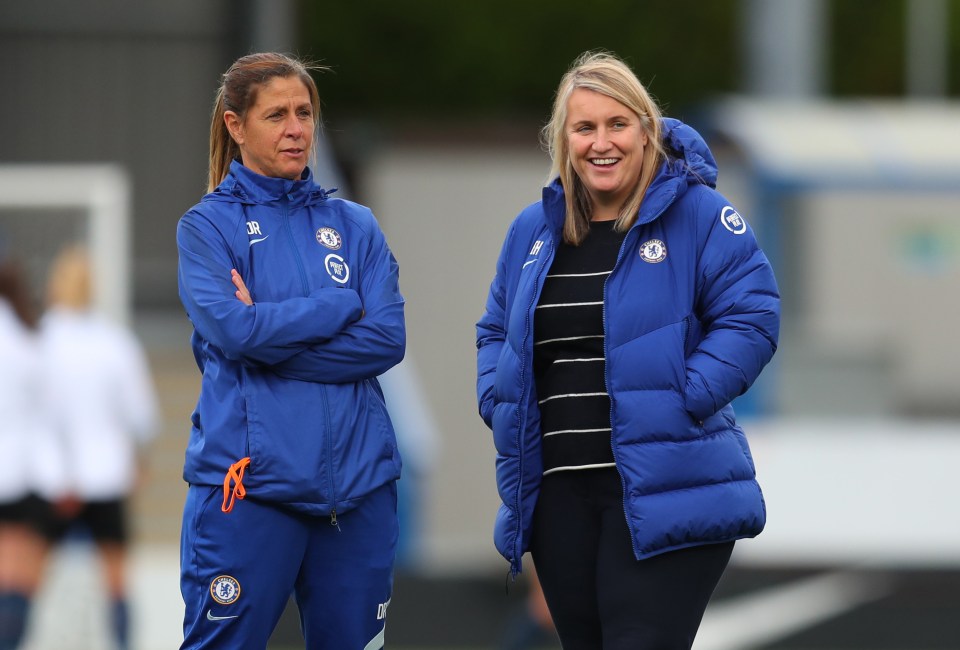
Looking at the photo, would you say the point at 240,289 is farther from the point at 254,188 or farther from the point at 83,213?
the point at 83,213

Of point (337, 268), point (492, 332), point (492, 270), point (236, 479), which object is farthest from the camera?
point (492, 270)

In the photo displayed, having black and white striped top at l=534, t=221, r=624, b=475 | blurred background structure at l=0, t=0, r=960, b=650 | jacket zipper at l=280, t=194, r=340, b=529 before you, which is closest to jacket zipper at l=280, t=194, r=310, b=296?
jacket zipper at l=280, t=194, r=340, b=529

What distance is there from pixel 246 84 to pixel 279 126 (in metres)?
0.12

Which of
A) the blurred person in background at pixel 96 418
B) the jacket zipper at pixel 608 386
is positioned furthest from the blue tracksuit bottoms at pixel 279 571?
the blurred person in background at pixel 96 418

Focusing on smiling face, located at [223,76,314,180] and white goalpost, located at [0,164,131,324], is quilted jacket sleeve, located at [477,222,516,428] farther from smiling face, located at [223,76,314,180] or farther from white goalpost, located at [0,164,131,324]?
white goalpost, located at [0,164,131,324]

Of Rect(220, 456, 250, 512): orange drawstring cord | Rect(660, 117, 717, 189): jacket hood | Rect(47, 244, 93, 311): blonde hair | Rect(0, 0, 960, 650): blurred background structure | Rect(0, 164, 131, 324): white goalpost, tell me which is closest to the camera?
Rect(220, 456, 250, 512): orange drawstring cord

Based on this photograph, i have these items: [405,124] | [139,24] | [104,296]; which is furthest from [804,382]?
[139,24]

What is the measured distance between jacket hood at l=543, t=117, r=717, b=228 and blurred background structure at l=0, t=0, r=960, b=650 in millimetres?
5353

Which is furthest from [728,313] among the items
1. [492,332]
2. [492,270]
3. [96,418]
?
[492,270]

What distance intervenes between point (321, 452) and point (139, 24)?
13.9 meters

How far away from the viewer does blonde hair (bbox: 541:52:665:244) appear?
12.4 ft

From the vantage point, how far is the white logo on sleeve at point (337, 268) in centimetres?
383

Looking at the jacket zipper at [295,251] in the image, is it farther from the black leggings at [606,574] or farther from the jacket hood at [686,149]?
the jacket hood at [686,149]

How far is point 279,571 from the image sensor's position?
367 centimetres
